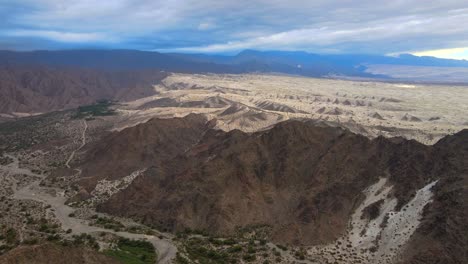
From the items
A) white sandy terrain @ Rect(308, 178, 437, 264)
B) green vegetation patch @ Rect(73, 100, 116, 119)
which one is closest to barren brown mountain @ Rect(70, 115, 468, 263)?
white sandy terrain @ Rect(308, 178, 437, 264)

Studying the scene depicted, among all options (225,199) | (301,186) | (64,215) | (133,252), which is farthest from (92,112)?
(133,252)

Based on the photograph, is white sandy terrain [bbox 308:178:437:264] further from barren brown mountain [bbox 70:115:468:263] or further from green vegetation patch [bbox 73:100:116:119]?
green vegetation patch [bbox 73:100:116:119]

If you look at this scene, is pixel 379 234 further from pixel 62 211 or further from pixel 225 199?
pixel 62 211

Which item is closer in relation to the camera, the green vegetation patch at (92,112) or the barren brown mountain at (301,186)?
the barren brown mountain at (301,186)

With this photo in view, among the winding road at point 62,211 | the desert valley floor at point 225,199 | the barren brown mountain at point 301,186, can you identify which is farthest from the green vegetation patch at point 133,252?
the barren brown mountain at point 301,186

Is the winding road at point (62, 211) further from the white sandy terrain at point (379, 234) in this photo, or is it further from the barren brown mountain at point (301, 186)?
the white sandy terrain at point (379, 234)
